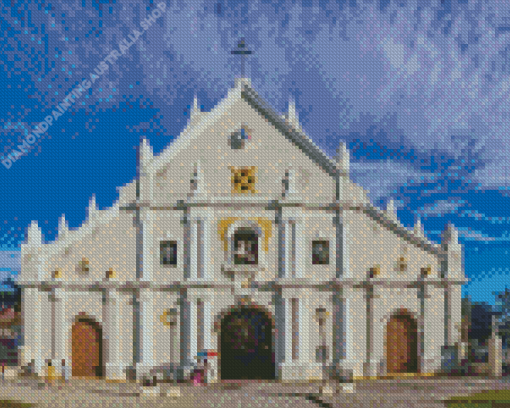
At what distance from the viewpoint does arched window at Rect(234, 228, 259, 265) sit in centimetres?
3080

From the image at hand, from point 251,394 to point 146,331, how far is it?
7.17 metres

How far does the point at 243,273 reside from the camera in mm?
30547

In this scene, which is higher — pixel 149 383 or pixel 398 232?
pixel 398 232

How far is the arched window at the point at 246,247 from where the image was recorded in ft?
101

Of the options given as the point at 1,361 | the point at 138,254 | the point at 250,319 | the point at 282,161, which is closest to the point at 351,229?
the point at 282,161

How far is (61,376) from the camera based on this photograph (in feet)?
97.1

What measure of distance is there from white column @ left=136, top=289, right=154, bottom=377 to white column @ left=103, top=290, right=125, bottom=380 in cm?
114

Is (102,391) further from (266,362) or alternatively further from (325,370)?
(325,370)

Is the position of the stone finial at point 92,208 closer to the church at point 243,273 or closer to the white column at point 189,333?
the church at point 243,273

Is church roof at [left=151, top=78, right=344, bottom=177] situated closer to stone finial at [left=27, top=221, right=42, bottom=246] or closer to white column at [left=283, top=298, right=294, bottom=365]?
stone finial at [left=27, top=221, right=42, bottom=246]

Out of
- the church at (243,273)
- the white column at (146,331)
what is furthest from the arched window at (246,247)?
the white column at (146,331)

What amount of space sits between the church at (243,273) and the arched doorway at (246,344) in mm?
53

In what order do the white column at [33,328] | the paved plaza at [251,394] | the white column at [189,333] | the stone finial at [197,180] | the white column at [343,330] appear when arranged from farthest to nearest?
the stone finial at [197,180] < the white column at [343,330] < the white column at [189,333] < the white column at [33,328] < the paved plaza at [251,394]

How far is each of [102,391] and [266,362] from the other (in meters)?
8.57
